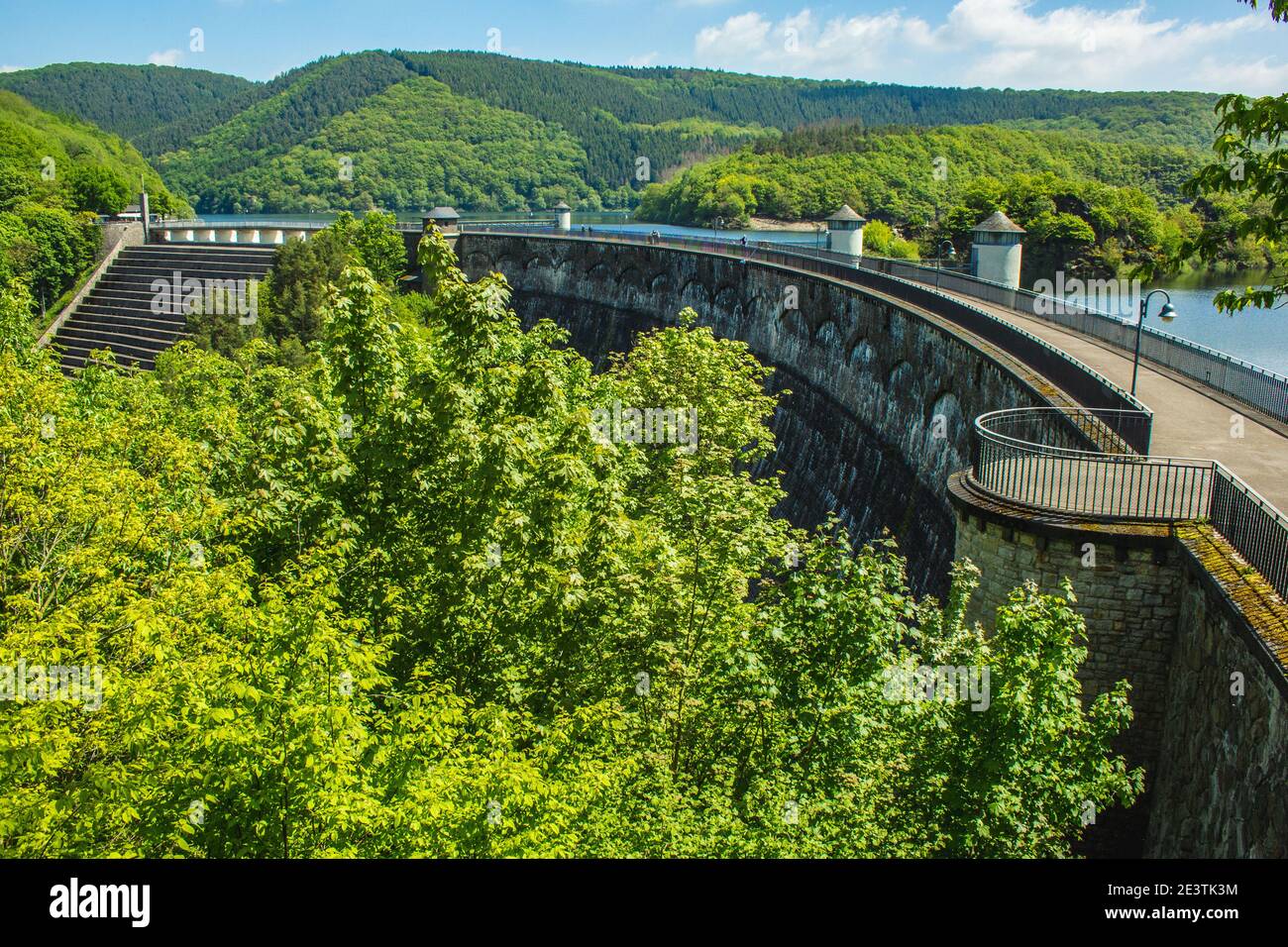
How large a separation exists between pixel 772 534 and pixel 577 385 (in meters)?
10.8

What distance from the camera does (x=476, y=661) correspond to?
1399 centimetres

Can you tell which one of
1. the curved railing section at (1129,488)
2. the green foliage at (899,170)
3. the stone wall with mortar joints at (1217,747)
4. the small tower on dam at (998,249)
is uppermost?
the green foliage at (899,170)

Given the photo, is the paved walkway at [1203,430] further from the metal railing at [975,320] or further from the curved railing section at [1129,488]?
the curved railing section at [1129,488]

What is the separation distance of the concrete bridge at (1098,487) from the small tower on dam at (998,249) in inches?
146

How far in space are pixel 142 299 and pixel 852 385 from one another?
185 feet

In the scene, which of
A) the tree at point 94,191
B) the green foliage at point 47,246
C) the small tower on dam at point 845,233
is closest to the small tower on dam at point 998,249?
the small tower on dam at point 845,233

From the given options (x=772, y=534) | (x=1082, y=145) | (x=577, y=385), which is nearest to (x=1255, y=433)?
(x=772, y=534)

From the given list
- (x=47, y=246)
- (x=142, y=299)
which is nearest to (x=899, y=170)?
(x=142, y=299)

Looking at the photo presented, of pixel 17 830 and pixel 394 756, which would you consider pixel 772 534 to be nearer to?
pixel 394 756

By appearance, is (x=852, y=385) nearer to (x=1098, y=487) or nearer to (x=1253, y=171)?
(x=1098, y=487)

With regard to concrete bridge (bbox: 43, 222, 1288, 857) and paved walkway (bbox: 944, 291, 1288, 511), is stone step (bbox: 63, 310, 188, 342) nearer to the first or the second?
concrete bridge (bbox: 43, 222, 1288, 857)

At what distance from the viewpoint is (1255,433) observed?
59.0 feet

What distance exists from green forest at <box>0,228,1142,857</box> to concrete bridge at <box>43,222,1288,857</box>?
106 centimetres

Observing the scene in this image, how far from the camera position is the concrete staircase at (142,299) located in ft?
208
